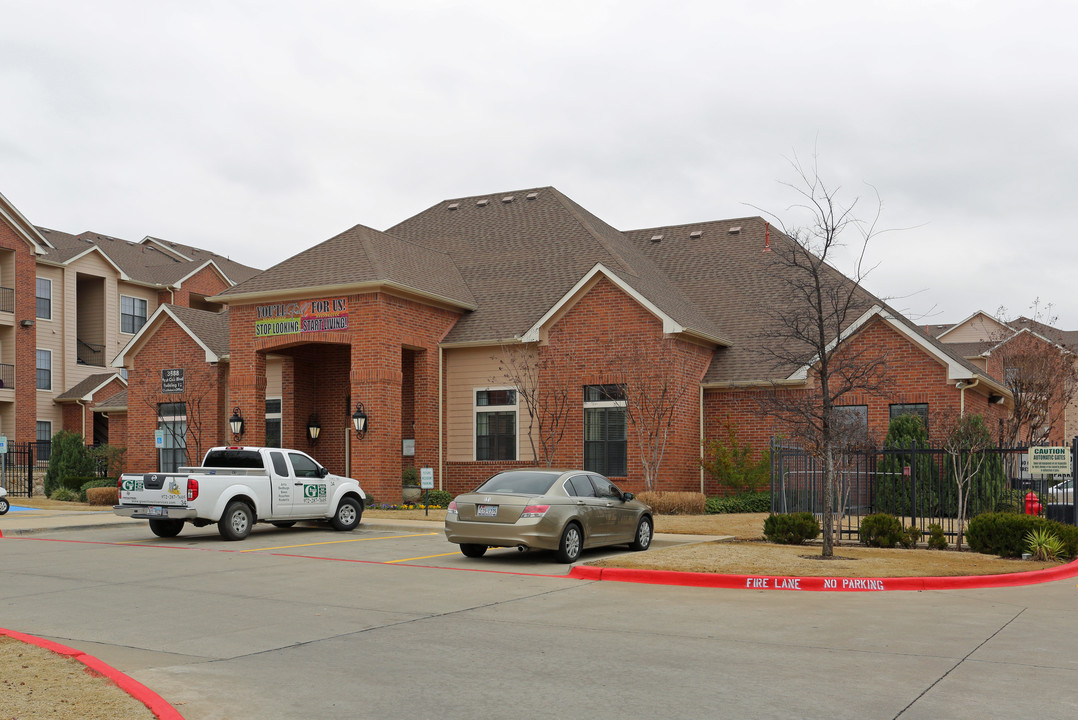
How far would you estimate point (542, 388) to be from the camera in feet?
97.6

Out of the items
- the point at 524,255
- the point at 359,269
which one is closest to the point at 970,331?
the point at 524,255

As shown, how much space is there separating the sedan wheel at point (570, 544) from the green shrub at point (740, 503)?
38.5 feet

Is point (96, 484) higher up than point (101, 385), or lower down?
lower down

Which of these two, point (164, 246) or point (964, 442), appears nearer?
point (964, 442)

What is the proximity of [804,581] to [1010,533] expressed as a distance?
5.30 meters

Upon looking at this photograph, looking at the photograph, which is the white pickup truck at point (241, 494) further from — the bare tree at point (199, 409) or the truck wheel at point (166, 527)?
the bare tree at point (199, 409)

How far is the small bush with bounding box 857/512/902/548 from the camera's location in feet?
60.1

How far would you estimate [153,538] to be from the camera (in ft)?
65.7

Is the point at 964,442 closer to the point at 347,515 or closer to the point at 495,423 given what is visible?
the point at 347,515

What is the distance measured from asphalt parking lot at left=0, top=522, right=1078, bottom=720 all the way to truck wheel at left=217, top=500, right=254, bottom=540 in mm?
3129

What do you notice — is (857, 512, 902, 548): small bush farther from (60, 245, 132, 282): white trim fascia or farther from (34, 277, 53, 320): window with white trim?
(34, 277, 53, 320): window with white trim

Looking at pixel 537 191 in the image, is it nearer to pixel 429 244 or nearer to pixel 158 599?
pixel 429 244

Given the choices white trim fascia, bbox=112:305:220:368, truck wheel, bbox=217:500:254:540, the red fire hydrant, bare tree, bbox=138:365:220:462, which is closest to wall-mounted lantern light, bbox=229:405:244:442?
bare tree, bbox=138:365:220:462

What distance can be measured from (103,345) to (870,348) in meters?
38.2
